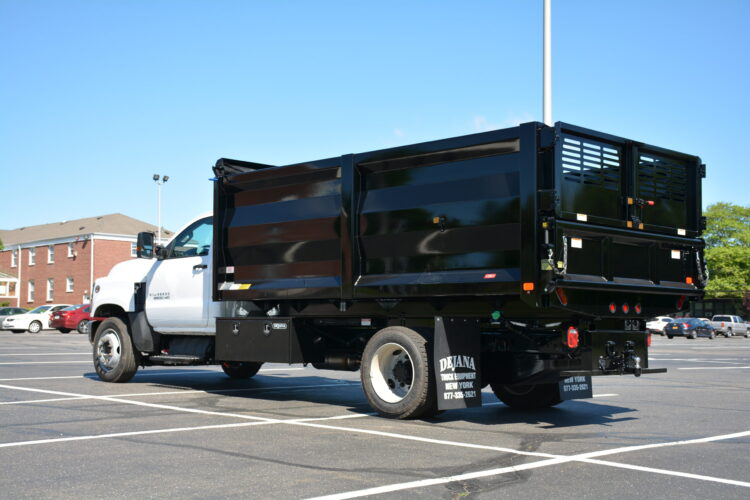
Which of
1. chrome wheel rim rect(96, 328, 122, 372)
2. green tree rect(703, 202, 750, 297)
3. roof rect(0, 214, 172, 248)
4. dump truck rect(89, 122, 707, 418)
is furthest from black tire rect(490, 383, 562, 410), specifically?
green tree rect(703, 202, 750, 297)

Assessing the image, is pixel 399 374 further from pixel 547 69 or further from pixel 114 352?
pixel 547 69

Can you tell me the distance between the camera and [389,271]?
31.8 feet

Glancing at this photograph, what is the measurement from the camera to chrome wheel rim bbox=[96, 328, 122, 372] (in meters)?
13.5

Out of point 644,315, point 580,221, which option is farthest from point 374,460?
point 644,315

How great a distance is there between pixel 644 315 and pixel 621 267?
744 mm

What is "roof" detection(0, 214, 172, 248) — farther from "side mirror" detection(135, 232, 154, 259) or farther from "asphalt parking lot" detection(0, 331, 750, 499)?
"asphalt parking lot" detection(0, 331, 750, 499)

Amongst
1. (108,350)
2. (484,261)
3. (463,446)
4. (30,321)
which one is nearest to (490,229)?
(484,261)

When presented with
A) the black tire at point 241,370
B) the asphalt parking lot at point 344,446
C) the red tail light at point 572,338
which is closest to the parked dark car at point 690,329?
the asphalt parking lot at point 344,446

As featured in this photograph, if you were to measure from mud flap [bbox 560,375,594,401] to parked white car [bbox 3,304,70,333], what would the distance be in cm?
3868

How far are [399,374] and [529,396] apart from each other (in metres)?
2.11

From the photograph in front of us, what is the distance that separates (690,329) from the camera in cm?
5322

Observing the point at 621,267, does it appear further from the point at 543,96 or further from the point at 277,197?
the point at 543,96

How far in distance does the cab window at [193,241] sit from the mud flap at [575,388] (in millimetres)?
5425

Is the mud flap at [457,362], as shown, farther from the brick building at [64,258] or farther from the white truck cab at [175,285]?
the brick building at [64,258]
